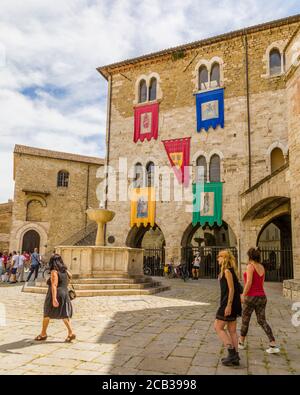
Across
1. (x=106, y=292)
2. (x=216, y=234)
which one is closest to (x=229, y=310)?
(x=106, y=292)

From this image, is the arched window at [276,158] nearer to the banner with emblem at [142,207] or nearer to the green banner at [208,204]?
the green banner at [208,204]

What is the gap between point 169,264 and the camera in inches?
747

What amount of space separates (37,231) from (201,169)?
A: 15.5m

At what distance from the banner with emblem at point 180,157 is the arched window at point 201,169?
58 cm

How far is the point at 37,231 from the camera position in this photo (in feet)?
91.6

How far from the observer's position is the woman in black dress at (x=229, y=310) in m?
4.08

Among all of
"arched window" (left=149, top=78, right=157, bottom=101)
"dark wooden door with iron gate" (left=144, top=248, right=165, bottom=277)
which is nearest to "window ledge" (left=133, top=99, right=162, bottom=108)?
"arched window" (left=149, top=78, right=157, bottom=101)

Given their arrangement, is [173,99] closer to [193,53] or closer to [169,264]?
A: [193,53]

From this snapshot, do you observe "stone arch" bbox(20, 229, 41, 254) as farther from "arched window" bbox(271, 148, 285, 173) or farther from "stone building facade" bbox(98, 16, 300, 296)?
"arched window" bbox(271, 148, 285, 173)

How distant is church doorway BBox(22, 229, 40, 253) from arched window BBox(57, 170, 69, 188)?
4.70 metres

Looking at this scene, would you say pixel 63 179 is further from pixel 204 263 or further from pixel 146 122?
pixel 204 263

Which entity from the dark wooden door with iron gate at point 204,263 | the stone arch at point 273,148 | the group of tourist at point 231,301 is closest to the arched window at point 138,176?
the dark wooden door with iron gate at point 204,263
